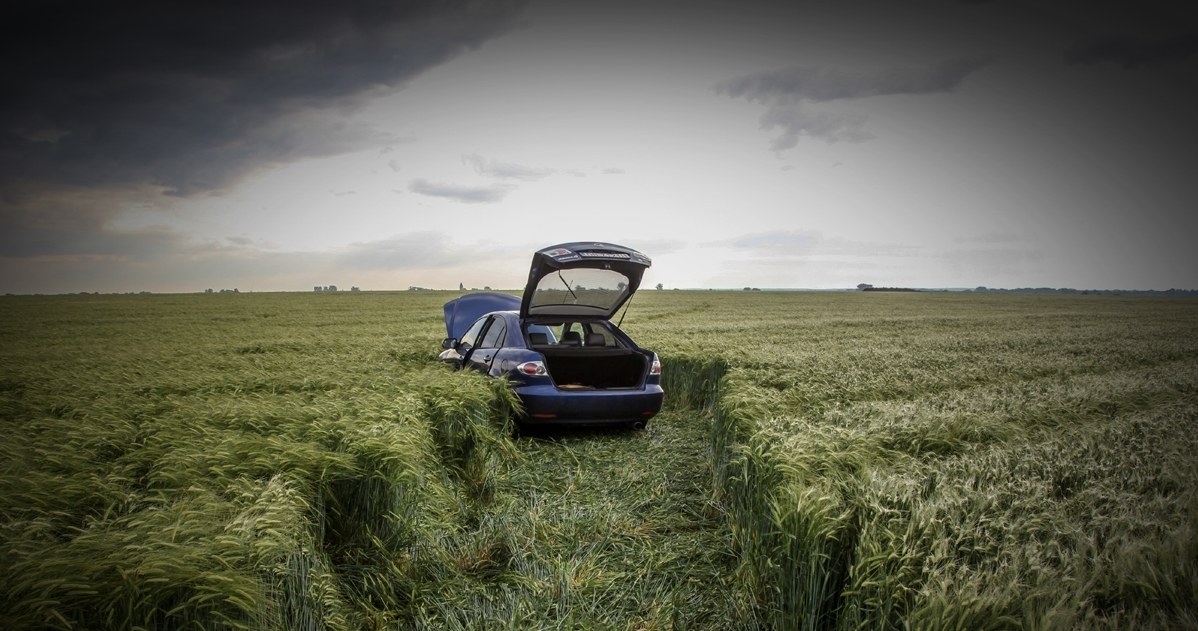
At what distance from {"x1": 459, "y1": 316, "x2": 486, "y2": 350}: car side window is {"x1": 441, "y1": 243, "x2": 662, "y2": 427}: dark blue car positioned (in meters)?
0.02

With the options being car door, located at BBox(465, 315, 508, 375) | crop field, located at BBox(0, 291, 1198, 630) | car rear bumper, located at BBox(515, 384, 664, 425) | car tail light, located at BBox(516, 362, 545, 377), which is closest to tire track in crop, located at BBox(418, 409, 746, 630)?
crop field, located at BBox(0, 291, 1198, 630)

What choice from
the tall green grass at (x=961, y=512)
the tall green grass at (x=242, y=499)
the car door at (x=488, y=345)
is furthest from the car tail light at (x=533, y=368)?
the tall green grass at (x=961, y=512)

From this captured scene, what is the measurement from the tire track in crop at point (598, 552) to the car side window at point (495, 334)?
189 cm

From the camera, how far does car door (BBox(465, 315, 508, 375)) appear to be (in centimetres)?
749

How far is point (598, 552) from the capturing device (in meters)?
4.03

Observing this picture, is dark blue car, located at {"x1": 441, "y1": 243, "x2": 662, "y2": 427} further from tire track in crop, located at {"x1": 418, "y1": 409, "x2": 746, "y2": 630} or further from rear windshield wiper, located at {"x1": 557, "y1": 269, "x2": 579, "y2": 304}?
tire track in crop, located at {"x1": 418, "y1": 409, "x2": 746, "y2": 630}

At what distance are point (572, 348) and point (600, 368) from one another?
0.74 meters

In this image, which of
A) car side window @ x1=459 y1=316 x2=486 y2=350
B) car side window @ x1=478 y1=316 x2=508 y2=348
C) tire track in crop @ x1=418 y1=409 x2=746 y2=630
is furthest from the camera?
car side window @ x1=459 y1=316 x2=486 y2=350

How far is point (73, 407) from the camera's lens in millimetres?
5539

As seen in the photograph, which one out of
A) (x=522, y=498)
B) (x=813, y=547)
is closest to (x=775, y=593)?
(x=813, y=547)

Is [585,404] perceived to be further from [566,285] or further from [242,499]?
[242,499]

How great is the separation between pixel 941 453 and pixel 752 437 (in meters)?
1.59

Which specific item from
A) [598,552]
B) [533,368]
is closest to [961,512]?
[598,552]

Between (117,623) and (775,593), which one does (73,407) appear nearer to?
(117,623)
